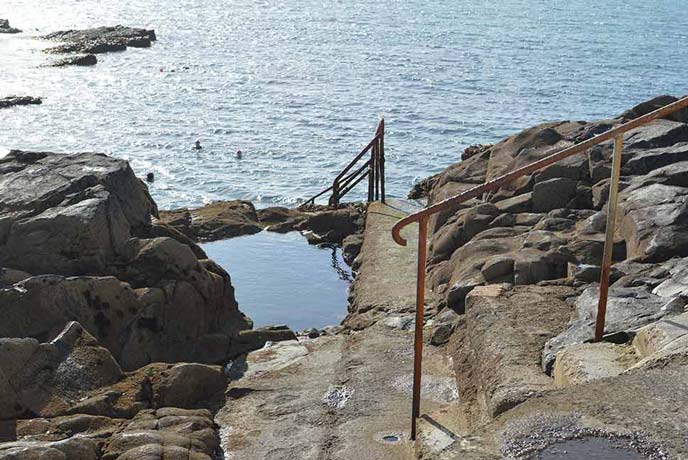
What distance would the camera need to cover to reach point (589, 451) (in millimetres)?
5230

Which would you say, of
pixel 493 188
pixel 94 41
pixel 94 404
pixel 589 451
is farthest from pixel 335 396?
pixel 94 41

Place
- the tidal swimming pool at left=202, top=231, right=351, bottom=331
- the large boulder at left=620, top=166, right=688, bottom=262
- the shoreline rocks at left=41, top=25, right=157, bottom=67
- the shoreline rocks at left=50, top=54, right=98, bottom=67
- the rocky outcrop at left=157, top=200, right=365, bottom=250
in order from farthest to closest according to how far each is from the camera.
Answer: the shoreline rocks at left=41, top=25, right=157, bottom=67
the shoreline rocks at left=50, top=54, right=98, bottom=67
the rocky outcrop at left=157, top=200, right=365, bottom=250
the tidal swimming pool at left=202, top=231, right=351, bottom=331
the large boulder at left=620, top=166, right=688, bottom=262

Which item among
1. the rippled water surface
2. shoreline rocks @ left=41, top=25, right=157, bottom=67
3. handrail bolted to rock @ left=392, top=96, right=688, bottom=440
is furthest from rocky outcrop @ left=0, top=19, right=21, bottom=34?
handrail bolted to rock @ left=392, top=96, right=688, bottom=440

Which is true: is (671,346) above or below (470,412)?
above

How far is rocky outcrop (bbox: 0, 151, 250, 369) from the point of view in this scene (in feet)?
33.8

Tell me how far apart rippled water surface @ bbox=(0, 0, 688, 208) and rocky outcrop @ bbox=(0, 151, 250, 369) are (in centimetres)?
1385

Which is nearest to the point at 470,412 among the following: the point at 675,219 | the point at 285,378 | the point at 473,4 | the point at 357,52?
the point at 285,378

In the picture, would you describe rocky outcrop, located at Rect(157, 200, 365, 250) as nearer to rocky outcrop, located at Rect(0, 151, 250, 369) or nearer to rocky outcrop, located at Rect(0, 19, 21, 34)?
rocky outcrop, located at Rect(0, 151, 250, 369)

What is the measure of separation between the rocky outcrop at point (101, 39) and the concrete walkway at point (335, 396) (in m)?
53.1

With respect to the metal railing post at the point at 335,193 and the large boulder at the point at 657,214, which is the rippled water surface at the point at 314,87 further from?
the large boulder at the point at 657,214

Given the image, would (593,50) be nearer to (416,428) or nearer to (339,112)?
(339,112)

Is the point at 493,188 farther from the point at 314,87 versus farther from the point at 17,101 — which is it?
the point at 314,87

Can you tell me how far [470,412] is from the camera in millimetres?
7254

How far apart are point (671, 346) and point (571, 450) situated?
1.42 meters
